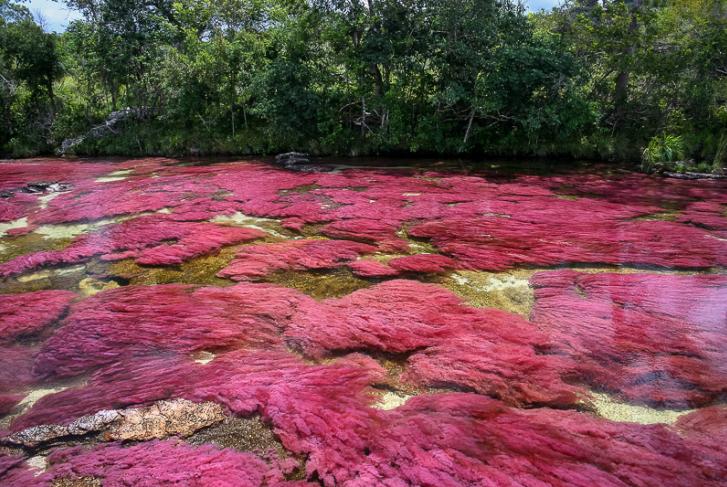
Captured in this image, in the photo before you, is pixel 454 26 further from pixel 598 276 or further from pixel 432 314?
pixel 432 314

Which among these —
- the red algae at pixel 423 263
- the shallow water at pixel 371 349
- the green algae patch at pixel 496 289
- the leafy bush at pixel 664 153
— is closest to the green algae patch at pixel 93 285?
the shallow water at pixel 371 349

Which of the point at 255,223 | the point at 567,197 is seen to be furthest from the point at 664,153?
the point at 255,223

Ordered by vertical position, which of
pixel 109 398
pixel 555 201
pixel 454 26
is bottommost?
pixel 109 398

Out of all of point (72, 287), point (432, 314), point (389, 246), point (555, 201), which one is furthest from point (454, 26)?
point (72, 287)

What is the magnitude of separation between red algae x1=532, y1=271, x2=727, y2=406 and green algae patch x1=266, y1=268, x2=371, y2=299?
2340 millimetres

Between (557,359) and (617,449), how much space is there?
1.07 meters

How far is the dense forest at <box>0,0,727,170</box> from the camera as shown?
13.5 metres

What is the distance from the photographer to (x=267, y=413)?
3.23m

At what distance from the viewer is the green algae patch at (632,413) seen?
3.18m


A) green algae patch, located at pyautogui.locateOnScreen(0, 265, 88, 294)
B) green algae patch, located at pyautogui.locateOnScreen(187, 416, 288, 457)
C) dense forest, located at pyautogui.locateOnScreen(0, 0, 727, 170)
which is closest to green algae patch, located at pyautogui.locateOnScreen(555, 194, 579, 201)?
dense forest, located at pyautogui.locateOnScreen(0, 0, 727, 170)

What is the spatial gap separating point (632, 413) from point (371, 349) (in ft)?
7.39

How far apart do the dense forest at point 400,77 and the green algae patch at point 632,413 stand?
11.8 meters

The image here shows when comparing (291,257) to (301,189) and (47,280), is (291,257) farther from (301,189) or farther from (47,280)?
(301,189)

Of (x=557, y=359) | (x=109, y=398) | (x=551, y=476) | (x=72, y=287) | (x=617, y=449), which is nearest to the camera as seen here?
(x=551, y=476)
